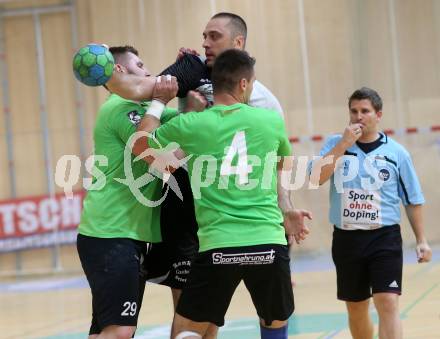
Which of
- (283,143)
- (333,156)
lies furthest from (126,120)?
(333,156)

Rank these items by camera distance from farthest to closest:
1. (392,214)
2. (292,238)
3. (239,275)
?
(392,214)
(292,238)
(239,275)

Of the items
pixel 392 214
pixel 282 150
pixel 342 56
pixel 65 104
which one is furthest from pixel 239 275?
pixel 65 104

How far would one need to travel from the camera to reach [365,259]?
20.5 feet

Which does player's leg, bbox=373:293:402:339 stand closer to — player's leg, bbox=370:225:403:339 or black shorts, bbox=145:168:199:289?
player's leg, bbox=370:225:403:339

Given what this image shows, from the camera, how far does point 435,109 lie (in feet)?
51.2

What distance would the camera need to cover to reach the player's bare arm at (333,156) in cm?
612

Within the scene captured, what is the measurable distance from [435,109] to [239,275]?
460 inches

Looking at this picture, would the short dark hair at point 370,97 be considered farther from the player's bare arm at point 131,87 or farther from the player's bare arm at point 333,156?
the player's bare arm at point 131,87

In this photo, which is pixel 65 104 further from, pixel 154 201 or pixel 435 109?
pixel 154 201

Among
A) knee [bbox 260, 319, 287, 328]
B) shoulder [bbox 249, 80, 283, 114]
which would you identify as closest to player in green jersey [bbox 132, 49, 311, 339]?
knee [bbox 260, 319, 287, 328]

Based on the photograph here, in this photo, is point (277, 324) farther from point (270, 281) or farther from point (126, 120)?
point (126, 120)

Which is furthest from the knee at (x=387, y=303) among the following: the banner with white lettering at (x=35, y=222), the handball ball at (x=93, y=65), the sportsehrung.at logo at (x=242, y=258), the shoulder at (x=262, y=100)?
the banner with white lettering at (x=35, y=222)

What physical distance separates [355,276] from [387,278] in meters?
0.29

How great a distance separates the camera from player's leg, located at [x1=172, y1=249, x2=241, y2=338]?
4578 mm
